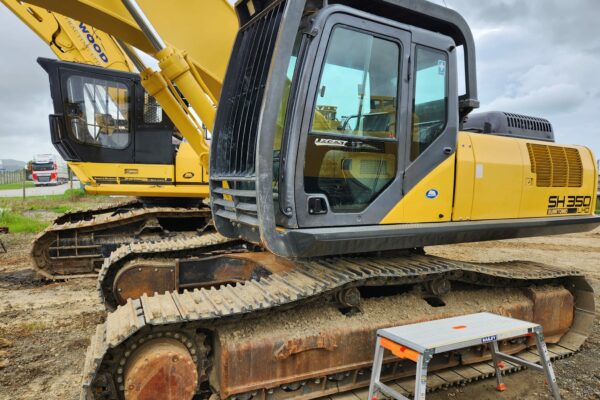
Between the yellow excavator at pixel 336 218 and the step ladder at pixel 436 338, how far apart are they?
25 cm

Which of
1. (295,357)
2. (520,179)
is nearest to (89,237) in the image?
(295,357)

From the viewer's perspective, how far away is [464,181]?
3615 mm

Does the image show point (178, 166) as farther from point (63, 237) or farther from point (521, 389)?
point (521, 389)

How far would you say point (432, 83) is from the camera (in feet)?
11.4

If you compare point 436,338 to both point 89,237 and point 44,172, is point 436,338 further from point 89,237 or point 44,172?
point 44,172

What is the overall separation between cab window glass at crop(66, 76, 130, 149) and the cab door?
4.89 m

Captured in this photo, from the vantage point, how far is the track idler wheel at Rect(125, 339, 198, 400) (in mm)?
2555

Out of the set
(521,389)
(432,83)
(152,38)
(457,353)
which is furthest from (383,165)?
(152,38)

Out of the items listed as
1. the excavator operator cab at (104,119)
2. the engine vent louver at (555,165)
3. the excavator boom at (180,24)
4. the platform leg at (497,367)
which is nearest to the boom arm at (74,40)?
the excavator operator cab at (104,119)

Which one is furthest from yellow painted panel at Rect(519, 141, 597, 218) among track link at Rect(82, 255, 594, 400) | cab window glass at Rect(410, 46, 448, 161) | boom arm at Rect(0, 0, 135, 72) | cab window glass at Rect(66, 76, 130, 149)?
boom arm at Rect(0, 0, 135, 72)

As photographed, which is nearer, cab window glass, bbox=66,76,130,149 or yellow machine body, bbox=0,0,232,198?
yellow machine body, bbox=0,0,232,198

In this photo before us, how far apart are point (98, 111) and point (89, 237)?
6.39 ft

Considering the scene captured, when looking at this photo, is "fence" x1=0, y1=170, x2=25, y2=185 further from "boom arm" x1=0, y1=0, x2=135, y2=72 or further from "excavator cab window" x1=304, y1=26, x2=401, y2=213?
"excavator cab window" x1=304, y1=26, x2=401, y2=213

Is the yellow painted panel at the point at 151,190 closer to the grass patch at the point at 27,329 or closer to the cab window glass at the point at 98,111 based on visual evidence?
the cab window glass at the point at 98,111
